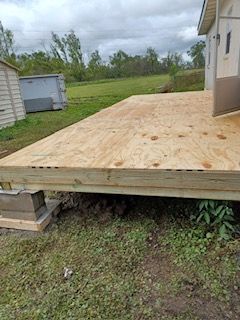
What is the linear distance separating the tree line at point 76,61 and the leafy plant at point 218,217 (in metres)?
19.6

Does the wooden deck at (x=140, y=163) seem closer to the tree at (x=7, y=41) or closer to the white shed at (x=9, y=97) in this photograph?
the white shed at (x=9, y=97)

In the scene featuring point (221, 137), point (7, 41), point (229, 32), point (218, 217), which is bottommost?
point (218, 217)

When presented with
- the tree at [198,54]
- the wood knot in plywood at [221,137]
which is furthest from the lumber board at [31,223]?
the tree at [198,54]

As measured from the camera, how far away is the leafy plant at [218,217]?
62.1 inches

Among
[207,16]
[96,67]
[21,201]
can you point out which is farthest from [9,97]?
[96,67]

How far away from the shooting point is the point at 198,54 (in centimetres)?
1752

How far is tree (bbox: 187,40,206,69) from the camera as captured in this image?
55.4 ft

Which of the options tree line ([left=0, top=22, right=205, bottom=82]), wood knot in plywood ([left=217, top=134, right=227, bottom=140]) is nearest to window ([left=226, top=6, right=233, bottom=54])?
wood knot in plywood ([left=217, top=134, right=227, bottom=140])

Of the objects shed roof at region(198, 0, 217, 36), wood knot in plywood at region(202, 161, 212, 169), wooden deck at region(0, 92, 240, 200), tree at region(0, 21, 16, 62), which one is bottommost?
wooden deck at region(0, 92, 240, 200)

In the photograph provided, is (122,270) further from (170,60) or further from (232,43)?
(170,60)

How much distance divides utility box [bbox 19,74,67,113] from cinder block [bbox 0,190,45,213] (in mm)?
9264

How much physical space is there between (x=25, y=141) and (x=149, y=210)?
3.87 meters

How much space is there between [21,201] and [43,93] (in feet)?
31.2

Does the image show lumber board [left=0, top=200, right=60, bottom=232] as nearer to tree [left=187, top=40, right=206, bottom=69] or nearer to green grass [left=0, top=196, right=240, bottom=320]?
green grass [left=0, top=196, right=240, bottom=320]
